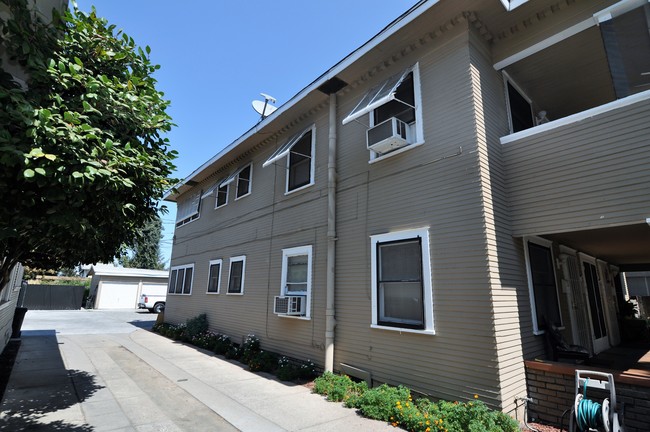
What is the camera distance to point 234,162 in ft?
42.5

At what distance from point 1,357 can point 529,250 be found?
42.6 ft

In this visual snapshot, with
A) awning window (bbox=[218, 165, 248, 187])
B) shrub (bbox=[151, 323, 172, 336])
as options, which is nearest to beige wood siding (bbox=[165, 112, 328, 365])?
awning window (bbox=[218, 165, 248, 187])

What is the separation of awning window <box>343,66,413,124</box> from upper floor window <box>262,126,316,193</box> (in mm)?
2554

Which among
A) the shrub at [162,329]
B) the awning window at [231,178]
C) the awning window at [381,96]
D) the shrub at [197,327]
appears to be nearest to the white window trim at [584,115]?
the awning window at [381,96]

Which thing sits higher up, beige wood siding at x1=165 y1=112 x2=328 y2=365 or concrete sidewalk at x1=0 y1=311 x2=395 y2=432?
beige wood siding at x1=165 y1=112 x2=328 y2=365

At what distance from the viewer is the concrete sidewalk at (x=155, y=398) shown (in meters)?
4.82

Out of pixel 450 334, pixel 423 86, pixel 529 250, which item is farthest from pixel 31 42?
pixel 529 250

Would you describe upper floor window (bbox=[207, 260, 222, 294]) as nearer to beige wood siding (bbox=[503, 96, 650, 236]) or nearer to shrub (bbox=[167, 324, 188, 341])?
shrub (bbox=[167, 324, 188, 341])

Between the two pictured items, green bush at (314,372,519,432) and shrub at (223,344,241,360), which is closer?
green bush at (314,372,519,432)

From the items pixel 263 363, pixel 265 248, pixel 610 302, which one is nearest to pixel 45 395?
pixel 263 363

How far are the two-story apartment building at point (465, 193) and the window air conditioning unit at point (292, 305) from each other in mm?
37

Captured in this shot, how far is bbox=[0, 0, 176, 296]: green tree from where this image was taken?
3.29m

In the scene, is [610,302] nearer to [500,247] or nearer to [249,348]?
[500,247]

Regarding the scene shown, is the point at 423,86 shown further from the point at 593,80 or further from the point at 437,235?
the point at 593,80
